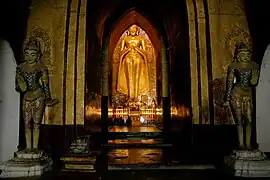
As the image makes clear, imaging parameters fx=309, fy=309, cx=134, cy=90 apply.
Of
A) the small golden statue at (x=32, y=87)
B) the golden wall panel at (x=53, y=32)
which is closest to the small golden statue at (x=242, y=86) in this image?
the small golden statue at (x=32, y=87)

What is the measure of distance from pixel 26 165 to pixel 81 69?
227 centimetres

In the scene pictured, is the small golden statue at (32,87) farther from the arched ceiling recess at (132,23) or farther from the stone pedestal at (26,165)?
the arched ceiling recess at (132,23)

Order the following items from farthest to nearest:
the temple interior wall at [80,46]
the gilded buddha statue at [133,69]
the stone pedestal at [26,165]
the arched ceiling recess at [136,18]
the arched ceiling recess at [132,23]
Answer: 1. the gilded buddha statue at [133,69]
2. the arched ceiling recess at [132,23]
3. the arched ceiling recess at [136,18]
4. the temple interior wall at [80,46]
5. the stone pedestal at [26,165]

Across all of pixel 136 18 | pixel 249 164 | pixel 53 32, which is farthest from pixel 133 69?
pixel 249 164

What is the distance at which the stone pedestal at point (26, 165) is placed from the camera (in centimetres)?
348

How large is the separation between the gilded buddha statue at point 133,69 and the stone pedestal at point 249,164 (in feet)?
27.3

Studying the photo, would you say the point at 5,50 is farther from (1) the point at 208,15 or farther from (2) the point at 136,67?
(2) the point at 136,67

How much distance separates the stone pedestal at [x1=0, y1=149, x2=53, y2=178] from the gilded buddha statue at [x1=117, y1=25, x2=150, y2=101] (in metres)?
8.31

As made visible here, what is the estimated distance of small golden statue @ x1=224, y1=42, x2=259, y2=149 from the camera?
367 centimetres

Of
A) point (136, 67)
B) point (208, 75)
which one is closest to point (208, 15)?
point (208, 75)

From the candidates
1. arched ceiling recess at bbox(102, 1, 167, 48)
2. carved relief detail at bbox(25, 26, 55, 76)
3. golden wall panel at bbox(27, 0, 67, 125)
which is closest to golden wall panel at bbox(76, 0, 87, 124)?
golden wall panel at bbox(27, 0, 67, 125)

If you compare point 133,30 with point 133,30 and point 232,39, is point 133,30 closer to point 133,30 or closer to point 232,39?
point 133,30

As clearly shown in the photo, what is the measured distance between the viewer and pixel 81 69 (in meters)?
5.42

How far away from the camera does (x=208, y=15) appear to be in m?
5.50
